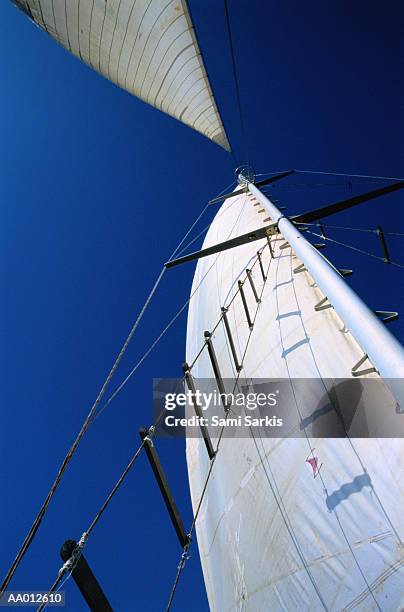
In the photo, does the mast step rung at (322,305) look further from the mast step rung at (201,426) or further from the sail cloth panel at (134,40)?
the sail cloth panel at (134,40)

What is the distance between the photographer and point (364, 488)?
2029 mm

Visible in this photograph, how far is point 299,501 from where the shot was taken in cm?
237

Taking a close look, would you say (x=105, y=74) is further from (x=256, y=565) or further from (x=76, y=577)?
(x=256, y=565)

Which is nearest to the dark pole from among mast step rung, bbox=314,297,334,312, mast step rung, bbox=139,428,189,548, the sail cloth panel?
mast step rung, bbox=139,428,189,548

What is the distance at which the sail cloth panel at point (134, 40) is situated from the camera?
397 centimetres

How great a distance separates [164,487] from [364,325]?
152cm

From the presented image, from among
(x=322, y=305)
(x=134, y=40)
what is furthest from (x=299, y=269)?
(x=134, y=40)

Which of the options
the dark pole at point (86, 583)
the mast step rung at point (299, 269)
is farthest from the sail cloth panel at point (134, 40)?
the dark pole at point (86, 583)

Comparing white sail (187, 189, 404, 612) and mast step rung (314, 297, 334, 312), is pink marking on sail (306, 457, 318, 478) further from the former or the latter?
mast step rung (314, 297, 334, 312)

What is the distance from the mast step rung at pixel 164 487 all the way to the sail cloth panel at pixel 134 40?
466 centimetres

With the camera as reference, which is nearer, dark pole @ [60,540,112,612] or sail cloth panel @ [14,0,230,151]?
dark pole @ [60,540,112,612]

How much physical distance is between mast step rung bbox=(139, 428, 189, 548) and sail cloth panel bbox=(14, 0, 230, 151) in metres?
4.66

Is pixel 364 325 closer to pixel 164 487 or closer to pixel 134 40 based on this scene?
pixel 164 487

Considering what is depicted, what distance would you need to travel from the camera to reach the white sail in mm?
1835
